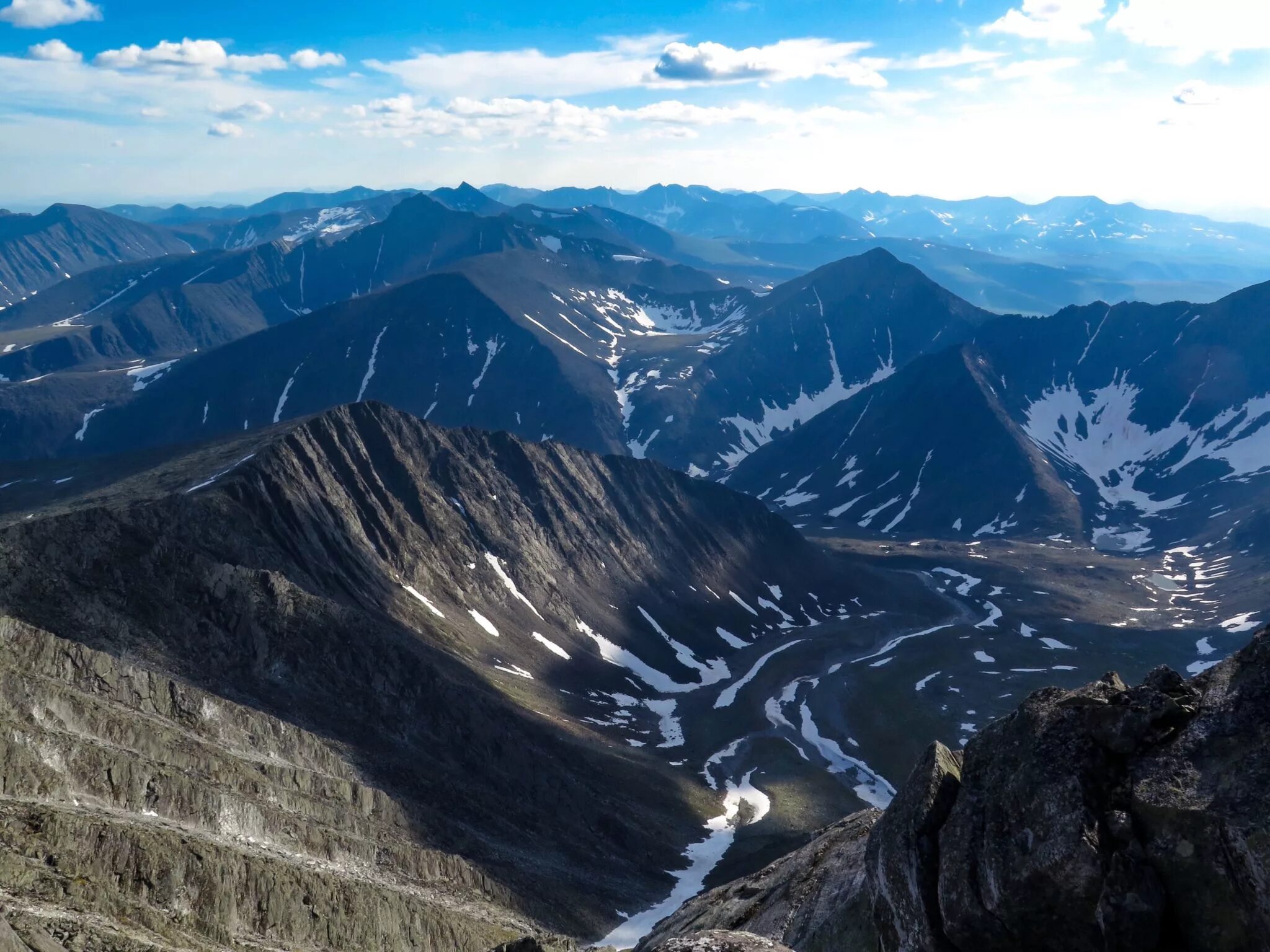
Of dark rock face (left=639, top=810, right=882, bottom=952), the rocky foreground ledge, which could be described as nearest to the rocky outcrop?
dark rock face (left=639, top=810, right=882, bottom=952)

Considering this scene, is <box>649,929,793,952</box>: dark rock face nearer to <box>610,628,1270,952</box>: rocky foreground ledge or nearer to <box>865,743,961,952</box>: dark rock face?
Answer: <box>610,628,1270,952</box>: rocky foreground ledge

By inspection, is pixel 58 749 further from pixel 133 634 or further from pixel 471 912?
pixel 471 912

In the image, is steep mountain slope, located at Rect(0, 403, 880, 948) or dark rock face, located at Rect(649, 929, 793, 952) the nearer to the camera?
dark rock face, located at Rect(649, 929, 793, 952)

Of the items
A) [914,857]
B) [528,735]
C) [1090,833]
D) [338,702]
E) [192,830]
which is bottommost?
[528,735]

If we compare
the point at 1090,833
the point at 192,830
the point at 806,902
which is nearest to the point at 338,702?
the point at 192,830

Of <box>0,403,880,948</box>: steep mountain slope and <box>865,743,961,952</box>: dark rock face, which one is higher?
<box>865,743,961,952</box>: dark rock face

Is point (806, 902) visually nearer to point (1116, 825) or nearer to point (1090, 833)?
point (1090, 833)
